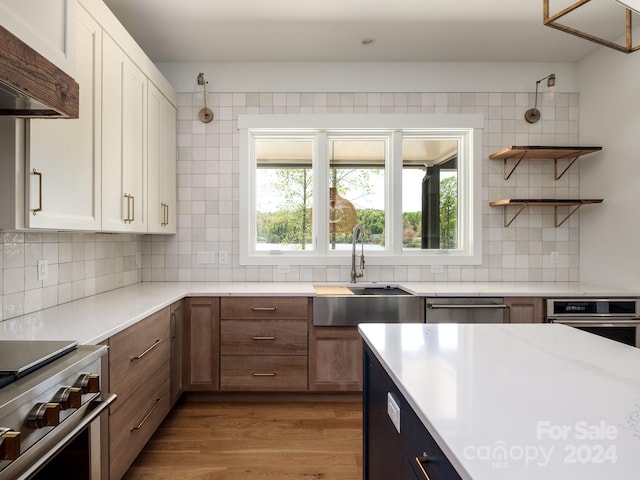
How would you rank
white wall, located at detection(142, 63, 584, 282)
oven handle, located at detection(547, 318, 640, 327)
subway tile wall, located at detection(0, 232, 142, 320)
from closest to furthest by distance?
1. subway tile wall, located at detection(0, 232, 142, 320)
2. oven handle, located at detection(547, 318, 640, 327)
3. white wall, located at detection(142, 63, 584, 282)

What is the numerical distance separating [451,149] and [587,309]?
1636mm

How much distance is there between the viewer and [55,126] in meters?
1.53

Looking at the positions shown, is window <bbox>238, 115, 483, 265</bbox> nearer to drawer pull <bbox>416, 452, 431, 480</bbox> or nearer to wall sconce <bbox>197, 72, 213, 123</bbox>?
wall sconce <bbox>197, 72, 213, 123</bbox>

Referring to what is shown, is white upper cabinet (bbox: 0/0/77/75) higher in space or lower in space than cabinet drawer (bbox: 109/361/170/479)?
higher

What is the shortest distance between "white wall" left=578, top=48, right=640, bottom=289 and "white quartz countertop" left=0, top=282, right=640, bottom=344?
0.80 ft

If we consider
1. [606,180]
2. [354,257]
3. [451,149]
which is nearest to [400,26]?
[451,149]

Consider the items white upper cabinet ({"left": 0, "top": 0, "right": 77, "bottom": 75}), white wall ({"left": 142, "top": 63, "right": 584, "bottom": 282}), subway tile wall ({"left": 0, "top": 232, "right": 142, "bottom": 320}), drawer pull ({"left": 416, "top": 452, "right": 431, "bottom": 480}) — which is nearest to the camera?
drawer pull ({"left": 416, "top": 452, "right": 431, "bottom": 480})

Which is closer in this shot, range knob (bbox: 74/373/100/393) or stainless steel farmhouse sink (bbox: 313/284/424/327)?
range knob (bbox: 74/373/100/393)

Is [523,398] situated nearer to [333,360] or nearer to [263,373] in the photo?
[333,360]

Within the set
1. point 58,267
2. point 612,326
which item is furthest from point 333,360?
point 612,326

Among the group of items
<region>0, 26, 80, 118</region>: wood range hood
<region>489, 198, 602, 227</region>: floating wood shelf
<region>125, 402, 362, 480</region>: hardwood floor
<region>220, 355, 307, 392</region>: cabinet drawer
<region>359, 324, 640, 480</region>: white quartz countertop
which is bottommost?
<region>125, 402, 362, 480</region>: hardwood floor

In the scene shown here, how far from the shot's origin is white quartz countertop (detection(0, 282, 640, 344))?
1.51 m

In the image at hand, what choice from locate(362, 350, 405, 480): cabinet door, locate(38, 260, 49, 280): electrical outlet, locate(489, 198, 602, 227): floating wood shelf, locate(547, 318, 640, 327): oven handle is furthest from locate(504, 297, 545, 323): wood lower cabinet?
locate(38, 260, 49, 280): electrical outlet

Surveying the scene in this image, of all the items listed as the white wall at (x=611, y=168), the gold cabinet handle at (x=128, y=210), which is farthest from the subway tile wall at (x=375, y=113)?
the gold cabinet handle at (x=128, y=210)
